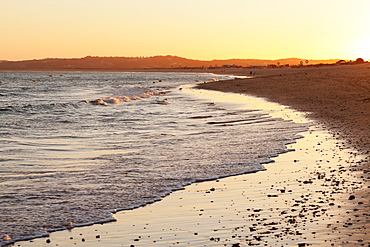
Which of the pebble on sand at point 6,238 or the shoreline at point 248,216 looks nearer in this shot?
the shoreline at point 248,216

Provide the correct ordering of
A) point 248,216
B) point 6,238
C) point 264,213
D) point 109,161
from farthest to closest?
point 109,161 → point 264,213 → point 248,216 → point 6,238

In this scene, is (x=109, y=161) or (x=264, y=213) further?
(x=109, y=161)

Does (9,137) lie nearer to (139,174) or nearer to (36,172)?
(36,172)

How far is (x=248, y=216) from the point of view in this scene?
27.6 ft

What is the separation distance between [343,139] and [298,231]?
9900 millimetres

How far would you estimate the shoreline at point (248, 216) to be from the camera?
730cm

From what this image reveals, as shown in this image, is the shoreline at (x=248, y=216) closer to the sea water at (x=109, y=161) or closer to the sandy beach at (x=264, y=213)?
the sandy beach at (x=264, y=213)

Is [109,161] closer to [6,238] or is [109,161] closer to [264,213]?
[6,238]

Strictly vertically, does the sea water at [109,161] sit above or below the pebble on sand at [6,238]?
above

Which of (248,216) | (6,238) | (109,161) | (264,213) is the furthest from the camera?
(109,161)

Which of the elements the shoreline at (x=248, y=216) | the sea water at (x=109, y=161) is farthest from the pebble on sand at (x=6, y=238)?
the shoreline at (x=248, y=216)

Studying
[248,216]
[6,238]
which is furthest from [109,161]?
[248,216]

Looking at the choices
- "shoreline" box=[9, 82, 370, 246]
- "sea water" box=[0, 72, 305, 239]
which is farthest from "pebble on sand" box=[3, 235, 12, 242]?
"shoreline" box=[9, 82, 370, 246]

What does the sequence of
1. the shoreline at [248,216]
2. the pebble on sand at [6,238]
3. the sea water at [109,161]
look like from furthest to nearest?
the sea water at [109,161] < the pebble on sand at [6,238] < the shoreline at [248,216]
